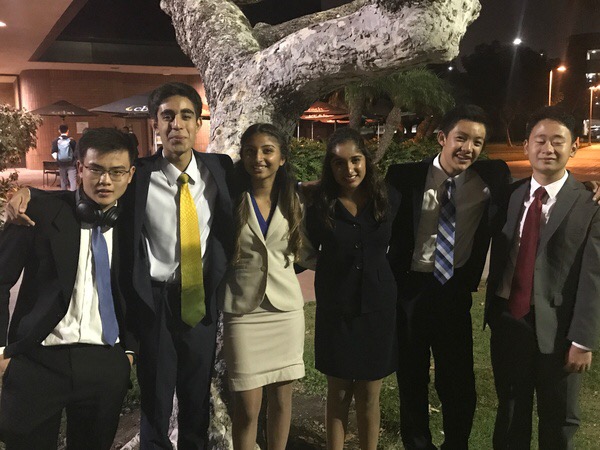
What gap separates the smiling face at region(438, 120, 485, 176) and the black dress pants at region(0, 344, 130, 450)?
1949mm

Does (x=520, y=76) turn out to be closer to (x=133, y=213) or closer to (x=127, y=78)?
(x=127, y=78)

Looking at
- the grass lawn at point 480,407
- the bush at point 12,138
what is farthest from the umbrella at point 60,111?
the grass lawn at point 480,407

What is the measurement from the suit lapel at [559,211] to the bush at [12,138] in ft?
16.2

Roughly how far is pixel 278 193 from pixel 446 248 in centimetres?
93

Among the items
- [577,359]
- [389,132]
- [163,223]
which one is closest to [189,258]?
[163,223]

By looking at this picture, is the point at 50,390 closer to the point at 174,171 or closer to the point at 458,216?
the point at 174,171

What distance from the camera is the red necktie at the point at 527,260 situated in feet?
9.72

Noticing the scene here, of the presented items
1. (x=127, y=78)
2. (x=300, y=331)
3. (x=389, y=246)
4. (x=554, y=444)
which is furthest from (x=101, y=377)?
(x=127, y=78)

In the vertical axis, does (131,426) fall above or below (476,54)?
below

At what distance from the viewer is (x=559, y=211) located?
9.53 ft

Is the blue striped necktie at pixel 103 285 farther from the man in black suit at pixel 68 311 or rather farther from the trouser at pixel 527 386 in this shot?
the trouser at pixel 527 386

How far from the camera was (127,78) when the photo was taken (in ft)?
80.6

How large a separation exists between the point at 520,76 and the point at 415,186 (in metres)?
59.8

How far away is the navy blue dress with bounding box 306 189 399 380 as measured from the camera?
3109 mm
